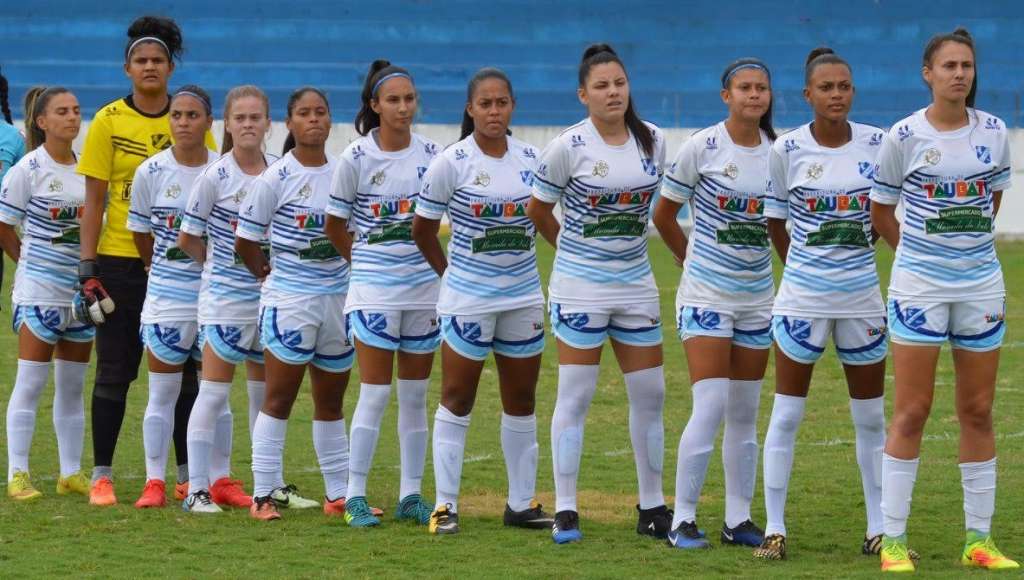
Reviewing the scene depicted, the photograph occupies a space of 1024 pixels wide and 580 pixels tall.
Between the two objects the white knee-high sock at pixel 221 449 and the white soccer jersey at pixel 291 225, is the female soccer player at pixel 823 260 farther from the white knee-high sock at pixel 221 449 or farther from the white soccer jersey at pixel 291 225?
the white knee-high sock at pixel 221 449

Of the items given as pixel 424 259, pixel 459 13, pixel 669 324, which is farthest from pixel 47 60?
pixel 424 259

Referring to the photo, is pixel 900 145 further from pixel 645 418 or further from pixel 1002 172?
pixel 645 418

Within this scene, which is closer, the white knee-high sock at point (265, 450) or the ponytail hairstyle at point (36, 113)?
the white knee-high sock at point (265, 450)

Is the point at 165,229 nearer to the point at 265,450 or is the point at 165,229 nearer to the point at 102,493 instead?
the point at 265,450

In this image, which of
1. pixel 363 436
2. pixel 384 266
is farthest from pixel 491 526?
pixel 384 266

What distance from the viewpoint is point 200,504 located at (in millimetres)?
7703

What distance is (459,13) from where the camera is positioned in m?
32.0

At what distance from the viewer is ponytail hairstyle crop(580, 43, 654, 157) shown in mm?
6828

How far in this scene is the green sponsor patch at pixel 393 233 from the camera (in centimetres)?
722

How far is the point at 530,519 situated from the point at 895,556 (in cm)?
176

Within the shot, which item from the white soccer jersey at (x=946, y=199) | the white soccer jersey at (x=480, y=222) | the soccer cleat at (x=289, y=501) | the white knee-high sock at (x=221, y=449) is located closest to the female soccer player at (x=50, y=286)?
the white knee-high sock at (x=221, y=449)

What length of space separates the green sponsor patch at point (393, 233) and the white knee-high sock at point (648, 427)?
1144 mm

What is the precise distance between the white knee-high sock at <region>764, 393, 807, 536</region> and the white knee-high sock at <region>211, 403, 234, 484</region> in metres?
2.83

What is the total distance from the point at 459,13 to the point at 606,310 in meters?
25.7
